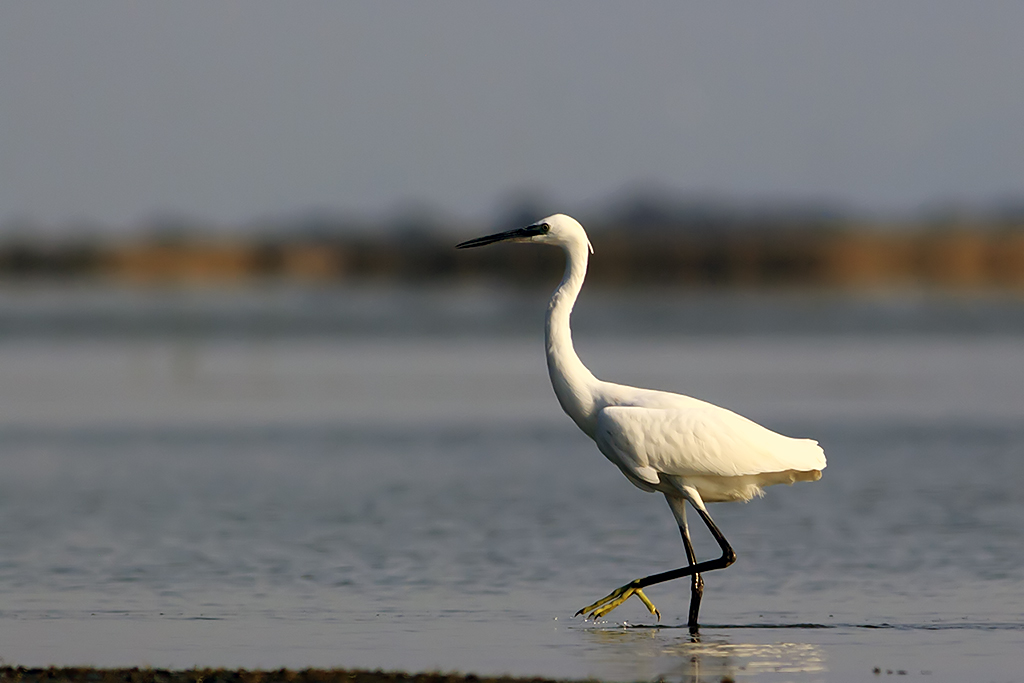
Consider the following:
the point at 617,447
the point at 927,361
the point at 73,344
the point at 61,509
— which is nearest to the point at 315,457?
the point at 61,509

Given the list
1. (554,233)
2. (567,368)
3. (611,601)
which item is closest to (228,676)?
(611,601)

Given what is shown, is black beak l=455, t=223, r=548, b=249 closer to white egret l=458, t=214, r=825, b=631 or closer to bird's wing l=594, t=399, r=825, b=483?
white egret l=458, t=214, r=825, b=631

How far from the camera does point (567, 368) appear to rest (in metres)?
12.5

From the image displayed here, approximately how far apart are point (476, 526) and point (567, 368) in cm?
523

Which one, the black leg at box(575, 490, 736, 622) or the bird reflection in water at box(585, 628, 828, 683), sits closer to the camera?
the bird reflection in water at box(585, 628, 828, 683)

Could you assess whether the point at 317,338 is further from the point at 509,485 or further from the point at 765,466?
the point at 765,466

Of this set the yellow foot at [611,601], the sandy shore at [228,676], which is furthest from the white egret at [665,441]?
the sandy shore at [228,676]

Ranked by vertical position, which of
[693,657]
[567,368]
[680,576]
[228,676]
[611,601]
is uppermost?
[567,368]

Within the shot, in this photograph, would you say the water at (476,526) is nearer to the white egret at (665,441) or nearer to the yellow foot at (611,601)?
the yellow foot at (611,601)

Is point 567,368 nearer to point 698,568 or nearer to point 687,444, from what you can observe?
point 687,444

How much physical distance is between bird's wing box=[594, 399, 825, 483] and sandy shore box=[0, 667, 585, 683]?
9.36 ft

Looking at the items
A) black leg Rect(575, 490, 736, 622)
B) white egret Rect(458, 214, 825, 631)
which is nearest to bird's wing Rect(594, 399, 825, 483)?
white egret Rect(458, 214, 825, 631)

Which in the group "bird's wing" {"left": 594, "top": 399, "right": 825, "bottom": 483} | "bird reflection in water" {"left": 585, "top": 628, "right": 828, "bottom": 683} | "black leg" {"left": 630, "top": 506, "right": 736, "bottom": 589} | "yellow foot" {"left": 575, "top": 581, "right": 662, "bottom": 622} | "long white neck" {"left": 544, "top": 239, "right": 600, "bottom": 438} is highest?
"long white neck" {"left": 544, "top": 239, "right": 600, "bottom": 438}

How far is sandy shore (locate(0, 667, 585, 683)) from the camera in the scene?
30.7 feet
